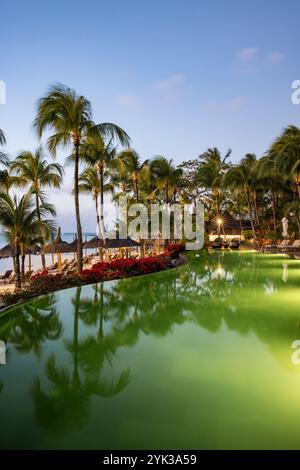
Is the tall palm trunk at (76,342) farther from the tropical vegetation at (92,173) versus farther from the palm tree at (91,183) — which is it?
the palm tree at (91,183)

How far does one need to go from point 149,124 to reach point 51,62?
21715 mm

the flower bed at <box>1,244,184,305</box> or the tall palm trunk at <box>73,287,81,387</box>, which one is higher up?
the flower bed at <box>1,244,184,305</box>

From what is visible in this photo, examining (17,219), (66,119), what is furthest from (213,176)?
(17,219)

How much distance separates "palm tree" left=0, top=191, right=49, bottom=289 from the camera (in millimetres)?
9859

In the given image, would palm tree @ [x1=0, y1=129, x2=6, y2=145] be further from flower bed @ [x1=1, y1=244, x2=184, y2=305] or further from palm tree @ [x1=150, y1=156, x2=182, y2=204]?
palm tree @ [x1=150, y1=156, x2=182, y2=204]

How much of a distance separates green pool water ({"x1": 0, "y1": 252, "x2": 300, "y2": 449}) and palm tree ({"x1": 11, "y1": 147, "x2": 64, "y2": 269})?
11375mm

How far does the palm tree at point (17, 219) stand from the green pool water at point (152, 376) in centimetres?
235

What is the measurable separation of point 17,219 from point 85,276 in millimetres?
3511

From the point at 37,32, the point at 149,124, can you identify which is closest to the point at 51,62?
the point at 37,32

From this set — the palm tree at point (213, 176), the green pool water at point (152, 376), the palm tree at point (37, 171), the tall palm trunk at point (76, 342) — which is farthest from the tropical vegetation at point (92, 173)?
the green pool water at point (152, 376)

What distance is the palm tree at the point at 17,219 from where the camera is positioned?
986 cm

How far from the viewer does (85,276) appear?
12336 mm

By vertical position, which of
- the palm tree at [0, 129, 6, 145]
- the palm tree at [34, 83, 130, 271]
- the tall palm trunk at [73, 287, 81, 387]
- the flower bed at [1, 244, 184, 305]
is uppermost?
the palm tree at [34, 83, 130, 271]

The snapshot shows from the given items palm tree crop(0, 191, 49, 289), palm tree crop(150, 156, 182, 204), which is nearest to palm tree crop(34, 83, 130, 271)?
palm tree crop(0, 191, 49, 289)
